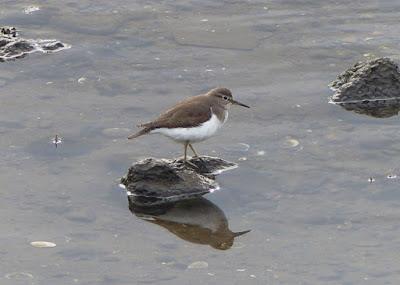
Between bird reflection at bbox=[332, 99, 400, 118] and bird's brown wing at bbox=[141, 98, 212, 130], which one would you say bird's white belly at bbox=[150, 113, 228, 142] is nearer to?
bird's brown wing at bbox=[141, 98, 212, 130]

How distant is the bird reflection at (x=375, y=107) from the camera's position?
42.4 feet

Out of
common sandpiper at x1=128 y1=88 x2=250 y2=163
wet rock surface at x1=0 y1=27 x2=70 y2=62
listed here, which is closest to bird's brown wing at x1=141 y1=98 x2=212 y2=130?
common sandpiper at x1=128 y1=88 x2=250 y2=163

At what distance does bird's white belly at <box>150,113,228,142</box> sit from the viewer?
36.6 feet

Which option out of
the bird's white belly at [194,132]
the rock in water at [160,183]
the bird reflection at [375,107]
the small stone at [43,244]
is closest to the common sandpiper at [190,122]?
the bird's white belly at [194,132]

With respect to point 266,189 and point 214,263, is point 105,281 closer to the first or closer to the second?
point 214,263

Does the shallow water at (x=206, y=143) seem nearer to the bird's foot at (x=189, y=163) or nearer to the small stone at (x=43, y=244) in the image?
the small stone at (x=43, y=244)

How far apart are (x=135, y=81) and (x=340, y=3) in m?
4.11

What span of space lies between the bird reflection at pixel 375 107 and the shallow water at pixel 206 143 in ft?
0.57

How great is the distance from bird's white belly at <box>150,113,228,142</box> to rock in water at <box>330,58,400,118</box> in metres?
2.29

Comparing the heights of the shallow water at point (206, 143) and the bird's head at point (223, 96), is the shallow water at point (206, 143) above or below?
below

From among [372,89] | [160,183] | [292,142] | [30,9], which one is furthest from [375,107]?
[30,9]

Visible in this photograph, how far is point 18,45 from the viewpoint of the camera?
1448 cm

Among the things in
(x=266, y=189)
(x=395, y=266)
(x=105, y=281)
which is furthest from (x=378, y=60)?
(x=105, y=281)

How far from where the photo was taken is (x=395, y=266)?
9.56 m
